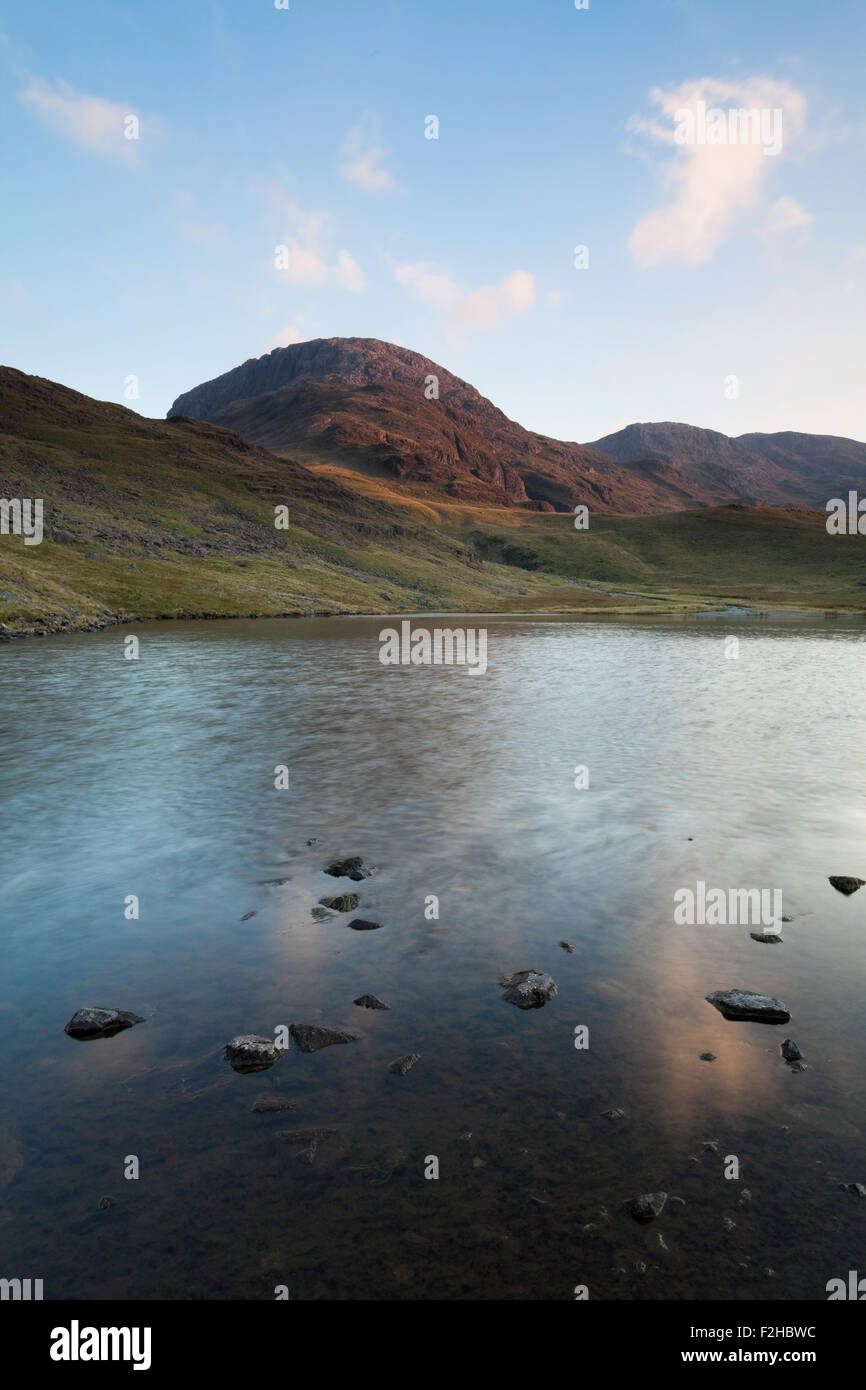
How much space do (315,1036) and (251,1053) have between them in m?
0.83

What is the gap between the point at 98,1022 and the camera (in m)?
9.49

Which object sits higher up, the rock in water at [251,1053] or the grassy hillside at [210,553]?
the grassy hillside at [210,553]

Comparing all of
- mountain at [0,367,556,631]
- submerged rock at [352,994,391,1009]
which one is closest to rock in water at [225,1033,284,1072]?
submerged rock at [352,994,391,1009]

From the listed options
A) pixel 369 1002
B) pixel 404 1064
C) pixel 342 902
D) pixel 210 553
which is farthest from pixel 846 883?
pixel 210 553

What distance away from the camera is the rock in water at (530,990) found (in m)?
10.2

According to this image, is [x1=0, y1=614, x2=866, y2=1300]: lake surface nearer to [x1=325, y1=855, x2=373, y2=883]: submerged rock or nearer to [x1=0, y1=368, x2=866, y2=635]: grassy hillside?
[x1=325, y1=855, x2=373, y2=883]: submerged rock

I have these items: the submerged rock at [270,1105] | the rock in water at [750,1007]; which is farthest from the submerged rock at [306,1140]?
the rock in water at [750,1007]

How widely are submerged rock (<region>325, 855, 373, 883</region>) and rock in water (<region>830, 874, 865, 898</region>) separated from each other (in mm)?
9032

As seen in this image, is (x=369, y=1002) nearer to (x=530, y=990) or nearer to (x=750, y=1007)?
(x=530, y=990)

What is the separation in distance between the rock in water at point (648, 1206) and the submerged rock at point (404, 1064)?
2.89 m

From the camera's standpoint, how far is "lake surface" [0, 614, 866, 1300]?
21.0ft

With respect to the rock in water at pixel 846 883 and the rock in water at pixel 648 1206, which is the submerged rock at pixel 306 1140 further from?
the rock in water at pixel 846 883

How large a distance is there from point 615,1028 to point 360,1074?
3.30 metres
